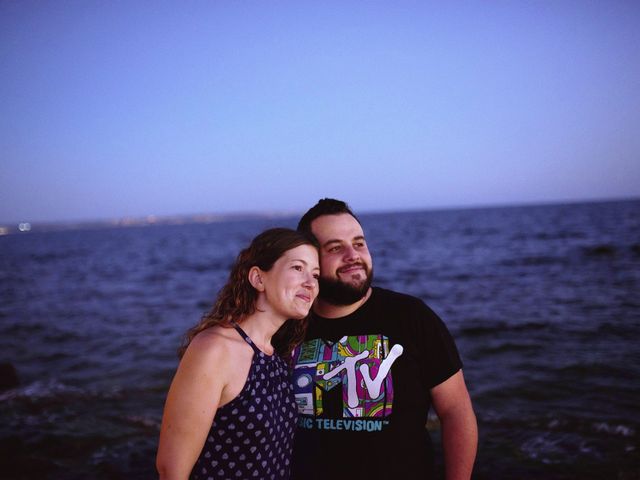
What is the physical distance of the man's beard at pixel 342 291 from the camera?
10.5ft

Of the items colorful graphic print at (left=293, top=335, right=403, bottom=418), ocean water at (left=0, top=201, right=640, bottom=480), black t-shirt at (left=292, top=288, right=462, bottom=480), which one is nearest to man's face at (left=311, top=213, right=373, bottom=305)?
black t-shirt at (left=292, top=288, right=462, bottom=480)

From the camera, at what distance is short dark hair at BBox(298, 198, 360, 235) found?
3461mm

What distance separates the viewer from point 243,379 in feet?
7.80

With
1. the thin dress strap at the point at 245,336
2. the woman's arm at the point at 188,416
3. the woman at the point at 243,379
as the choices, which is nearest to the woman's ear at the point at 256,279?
the woman at the point at 243,379

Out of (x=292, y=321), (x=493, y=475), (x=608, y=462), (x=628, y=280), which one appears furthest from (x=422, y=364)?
(x=628, y=280)

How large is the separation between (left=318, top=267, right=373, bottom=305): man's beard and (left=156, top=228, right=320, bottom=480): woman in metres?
0.40

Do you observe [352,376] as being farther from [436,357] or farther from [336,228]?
[336,228]

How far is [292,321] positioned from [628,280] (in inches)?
729

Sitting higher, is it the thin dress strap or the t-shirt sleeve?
the thin dress strap

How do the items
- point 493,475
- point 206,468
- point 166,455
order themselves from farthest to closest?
point 493,475 < point 206,468 < point 166,455

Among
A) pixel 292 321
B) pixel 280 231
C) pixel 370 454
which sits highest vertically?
pixel 280 231

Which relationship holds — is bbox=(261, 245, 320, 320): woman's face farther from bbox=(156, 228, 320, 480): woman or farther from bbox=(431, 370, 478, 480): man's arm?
bbox=(431, 370, 478, 480): man's arm

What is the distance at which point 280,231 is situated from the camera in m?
2.88

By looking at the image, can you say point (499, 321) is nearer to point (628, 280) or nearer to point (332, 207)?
point (628, 280)
